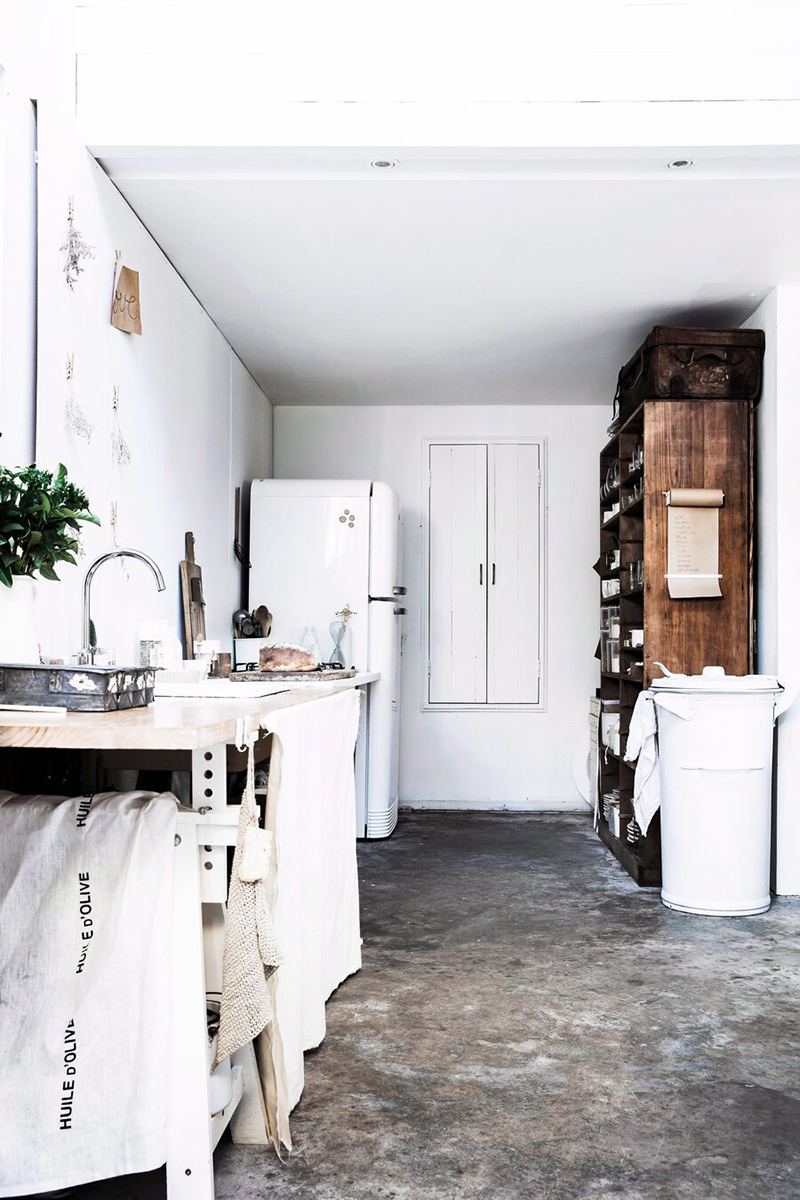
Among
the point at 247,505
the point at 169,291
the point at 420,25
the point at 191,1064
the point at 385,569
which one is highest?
the point at 420,25

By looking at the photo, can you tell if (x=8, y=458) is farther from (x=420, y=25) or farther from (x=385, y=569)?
(x=385, y=569)

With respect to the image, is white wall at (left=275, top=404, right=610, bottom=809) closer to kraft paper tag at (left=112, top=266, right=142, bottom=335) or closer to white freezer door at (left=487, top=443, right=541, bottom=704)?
white freezer door at (left=487, top=443, right=541, bottom=704)

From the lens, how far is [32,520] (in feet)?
5.81

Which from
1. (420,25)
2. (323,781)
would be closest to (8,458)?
(323,781)

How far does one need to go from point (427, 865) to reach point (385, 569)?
1.55 metres

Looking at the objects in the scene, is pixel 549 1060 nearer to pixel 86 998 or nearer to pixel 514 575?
pixel 86 998

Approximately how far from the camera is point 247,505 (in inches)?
213

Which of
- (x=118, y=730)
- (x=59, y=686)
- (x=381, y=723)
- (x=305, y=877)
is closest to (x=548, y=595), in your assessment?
(x=381, y=723)

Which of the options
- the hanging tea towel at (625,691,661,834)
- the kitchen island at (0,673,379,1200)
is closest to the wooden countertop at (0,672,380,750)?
the kitchen island at (0,673,379,1200)

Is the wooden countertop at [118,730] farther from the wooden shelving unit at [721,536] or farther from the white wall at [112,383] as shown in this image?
the wooden shelving unit at [721,536]

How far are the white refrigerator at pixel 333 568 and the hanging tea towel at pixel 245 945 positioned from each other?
3434 millimetres

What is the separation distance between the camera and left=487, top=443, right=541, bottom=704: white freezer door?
610 cm

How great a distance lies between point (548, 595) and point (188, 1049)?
477 cm

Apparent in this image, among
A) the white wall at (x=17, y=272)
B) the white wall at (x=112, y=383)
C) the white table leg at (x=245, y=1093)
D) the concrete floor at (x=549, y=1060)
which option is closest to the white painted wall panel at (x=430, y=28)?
the white wall at (x=112, y=383)
